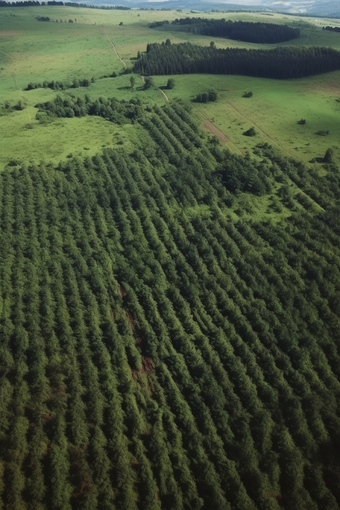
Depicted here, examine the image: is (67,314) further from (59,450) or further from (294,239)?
(294,239)

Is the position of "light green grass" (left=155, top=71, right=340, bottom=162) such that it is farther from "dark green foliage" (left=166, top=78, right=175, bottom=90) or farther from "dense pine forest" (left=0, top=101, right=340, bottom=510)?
"dense pine forest" (left=0, top=101, right=340, bottom=510)

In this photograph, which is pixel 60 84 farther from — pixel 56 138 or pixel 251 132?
pixel 251 132

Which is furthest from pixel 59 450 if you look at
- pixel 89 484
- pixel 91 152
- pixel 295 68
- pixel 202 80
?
pixel 295 68

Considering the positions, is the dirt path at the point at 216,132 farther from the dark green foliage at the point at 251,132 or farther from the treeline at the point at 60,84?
the treeline at the point at 60,84

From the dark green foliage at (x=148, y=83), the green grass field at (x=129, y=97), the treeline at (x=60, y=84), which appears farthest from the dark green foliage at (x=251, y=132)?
the treeline at (x=60, y=84)

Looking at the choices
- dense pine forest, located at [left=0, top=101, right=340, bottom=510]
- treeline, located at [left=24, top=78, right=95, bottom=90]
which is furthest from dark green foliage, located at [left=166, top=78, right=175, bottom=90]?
dense pine forest, located at [left=0, top=101, right=340, bottom=510]

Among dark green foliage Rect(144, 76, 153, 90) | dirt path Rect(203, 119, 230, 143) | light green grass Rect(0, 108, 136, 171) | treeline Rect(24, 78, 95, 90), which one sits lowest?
light green grass Rect(0, 108, 136, 171)
